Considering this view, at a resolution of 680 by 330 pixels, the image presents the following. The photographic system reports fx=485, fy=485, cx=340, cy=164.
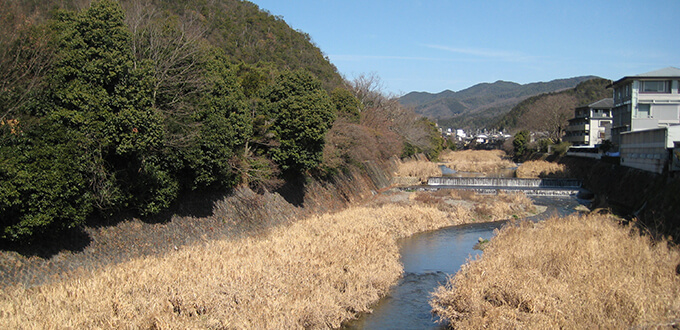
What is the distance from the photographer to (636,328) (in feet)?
30.0

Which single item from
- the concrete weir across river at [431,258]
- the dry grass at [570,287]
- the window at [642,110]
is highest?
the window at [642,110]

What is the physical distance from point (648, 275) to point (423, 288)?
19.4 ft

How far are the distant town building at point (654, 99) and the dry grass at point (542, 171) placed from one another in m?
9.90

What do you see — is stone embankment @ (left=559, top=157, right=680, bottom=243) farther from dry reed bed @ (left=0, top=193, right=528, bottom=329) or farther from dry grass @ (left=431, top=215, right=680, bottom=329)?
dry reed bed @ (left=0, top=193, right=528, bottom=329)

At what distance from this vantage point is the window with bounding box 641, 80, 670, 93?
38938 mm

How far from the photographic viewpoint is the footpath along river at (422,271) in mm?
12109

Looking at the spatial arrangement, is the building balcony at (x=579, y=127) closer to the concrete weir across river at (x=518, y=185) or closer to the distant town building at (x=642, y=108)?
the distant town building at (x=642, y=108)

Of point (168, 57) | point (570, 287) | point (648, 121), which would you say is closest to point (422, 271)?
point (570, 287)

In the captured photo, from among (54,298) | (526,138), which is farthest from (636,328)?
(526,138)

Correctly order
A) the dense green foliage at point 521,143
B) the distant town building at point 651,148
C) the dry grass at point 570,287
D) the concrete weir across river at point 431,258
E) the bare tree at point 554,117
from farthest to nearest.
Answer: the dense green foliage at point 521,143 < the bare tree at point 554,117 < the distant town building at point 651,148 < the concrete weir across river at point 431,258 < the dry grass at point 570,287

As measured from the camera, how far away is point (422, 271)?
1698 cm

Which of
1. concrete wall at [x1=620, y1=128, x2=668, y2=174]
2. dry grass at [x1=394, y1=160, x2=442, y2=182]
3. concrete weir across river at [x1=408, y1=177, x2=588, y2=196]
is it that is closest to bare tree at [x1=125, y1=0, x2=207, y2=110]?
concrete wall at [x1=620, y1=128, x2=668, y2=174]

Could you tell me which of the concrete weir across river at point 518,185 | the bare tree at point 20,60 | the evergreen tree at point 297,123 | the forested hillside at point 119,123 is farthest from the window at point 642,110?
the bare tree at point 20,60

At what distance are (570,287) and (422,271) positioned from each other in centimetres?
631
